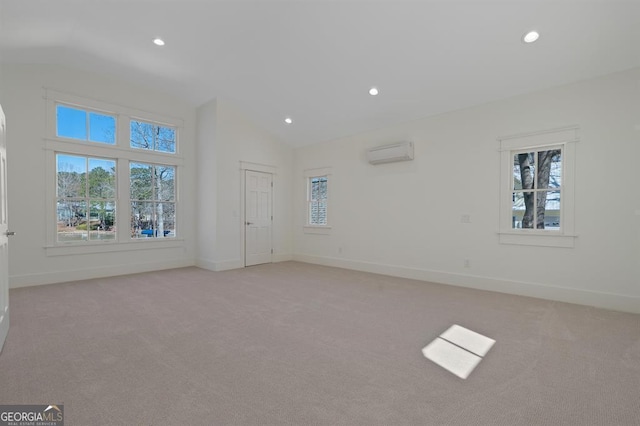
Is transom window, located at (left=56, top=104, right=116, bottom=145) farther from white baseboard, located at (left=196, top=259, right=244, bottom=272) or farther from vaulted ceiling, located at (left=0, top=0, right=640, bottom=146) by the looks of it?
white baseboard, located at (left=196, top=259, right=244, bottom=272)

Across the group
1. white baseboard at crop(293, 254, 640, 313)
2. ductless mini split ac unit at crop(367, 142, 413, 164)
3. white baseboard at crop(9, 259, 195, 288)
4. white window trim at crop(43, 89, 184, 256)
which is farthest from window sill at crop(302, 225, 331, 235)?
white window trim at crop(43, 89, 184, 256)

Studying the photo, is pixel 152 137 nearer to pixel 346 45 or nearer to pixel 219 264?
pixel 219 264

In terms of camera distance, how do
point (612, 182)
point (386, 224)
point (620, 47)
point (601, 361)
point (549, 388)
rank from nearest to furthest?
point (549, 388) → point (601, 361) → point (620, 47) → point (612, 182) → point (386, 224)

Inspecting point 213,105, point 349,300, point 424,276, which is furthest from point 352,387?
point 213,105

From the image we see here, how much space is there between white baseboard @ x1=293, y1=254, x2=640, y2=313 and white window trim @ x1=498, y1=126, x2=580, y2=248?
602 millimetres

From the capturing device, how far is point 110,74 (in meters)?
5.20

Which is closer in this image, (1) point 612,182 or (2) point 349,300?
(1) point 612,182

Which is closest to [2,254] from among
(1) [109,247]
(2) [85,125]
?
(1) [109,247]

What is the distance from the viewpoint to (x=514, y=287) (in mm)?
4293

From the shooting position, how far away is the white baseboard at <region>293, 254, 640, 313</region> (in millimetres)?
3600

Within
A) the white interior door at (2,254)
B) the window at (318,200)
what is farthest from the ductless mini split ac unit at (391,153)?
the white interior door at (2,254)

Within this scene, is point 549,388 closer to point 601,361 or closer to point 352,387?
point 601,361

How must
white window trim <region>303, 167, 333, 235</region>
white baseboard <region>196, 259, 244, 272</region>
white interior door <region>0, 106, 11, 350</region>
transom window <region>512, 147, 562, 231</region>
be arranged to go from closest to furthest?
white interior door <region>0, 106, 11, 350</region> < transom window <region>512, 147, 562, 231</region> < white baseboard <region>196, 259, 244, 272</region> < white window trim <region>303, 167, 333, 235</region>

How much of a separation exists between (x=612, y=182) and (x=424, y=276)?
9.03 feet
